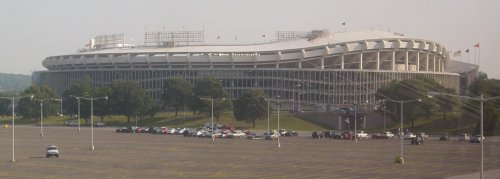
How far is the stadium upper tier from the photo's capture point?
126m

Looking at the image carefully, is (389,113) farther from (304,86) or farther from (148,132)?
(304,86)

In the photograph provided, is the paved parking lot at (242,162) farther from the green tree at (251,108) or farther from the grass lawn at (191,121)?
the grass lawn at (191,121)

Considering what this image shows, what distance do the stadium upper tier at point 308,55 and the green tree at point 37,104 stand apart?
1856cm

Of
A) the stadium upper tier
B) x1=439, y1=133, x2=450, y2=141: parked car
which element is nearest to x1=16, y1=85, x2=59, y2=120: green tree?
the stadium upper tier

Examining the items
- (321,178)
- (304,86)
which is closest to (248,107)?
(304,86)

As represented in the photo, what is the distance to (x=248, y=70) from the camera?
426 feet

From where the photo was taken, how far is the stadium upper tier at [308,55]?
126188 mm

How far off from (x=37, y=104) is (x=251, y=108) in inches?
1346

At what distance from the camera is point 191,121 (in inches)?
4129

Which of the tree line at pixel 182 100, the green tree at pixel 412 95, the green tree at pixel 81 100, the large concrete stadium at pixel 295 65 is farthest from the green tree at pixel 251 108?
the large concrete stadium at pixel 295 65

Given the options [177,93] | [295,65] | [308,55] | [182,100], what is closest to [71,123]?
[177,93]

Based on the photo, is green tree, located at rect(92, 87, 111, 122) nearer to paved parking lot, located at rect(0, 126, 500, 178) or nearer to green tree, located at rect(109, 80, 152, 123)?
green tree, located at rect(109, 80, 152, 123)

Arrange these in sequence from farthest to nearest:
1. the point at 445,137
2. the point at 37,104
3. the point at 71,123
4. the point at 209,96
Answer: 1. the point at 37,104
2. the point at 71,123
3. the point at 209,96
4. the point at 445,137

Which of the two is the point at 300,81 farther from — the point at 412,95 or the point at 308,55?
the point at 412,95
